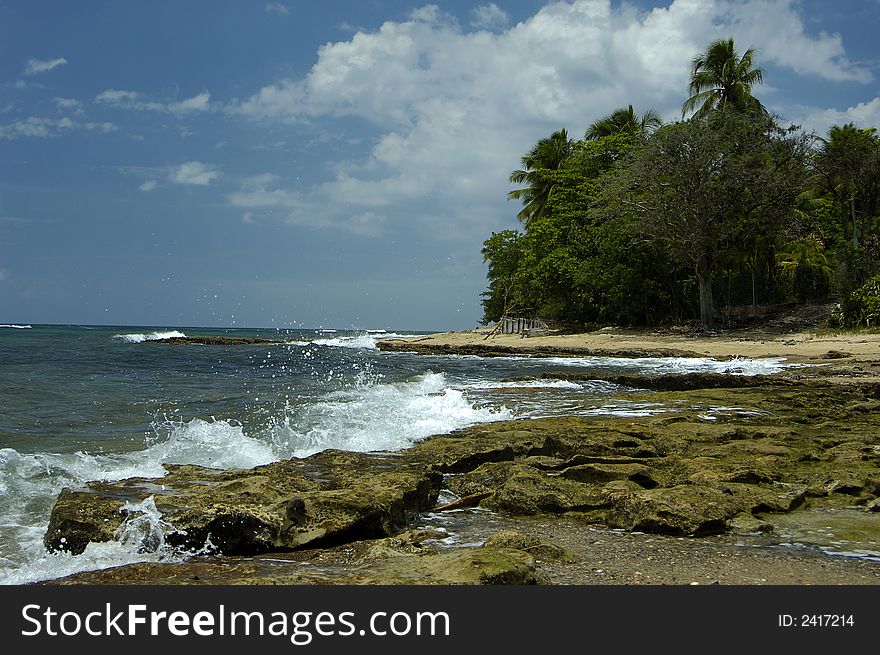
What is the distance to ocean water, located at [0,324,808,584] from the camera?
572cm

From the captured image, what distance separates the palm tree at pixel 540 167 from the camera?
51.2 meters

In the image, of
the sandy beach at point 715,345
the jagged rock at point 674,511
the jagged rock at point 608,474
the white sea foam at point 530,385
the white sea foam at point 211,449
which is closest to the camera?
the jagged rock at point 674,511

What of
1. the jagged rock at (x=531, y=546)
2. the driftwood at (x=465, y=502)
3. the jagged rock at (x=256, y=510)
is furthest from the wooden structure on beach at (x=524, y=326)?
the jagged rock at (x=531, y=546)

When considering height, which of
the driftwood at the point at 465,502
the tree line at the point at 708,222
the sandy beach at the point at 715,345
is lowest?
the driftwood at the point at 465,502

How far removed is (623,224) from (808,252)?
405 inches

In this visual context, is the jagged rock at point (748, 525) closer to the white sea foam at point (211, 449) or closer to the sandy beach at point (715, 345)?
the white sea foam at point (211, 449)

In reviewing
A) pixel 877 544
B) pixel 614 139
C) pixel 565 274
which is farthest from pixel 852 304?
pixel 877 544

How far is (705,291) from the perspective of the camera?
33094mm

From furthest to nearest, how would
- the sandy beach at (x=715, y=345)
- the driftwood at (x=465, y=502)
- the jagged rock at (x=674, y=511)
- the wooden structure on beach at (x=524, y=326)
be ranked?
the wooden structure on beach at (x=524, y=326) → the sandy beach at (x=715, y=345) → the driftwood at (x=465, y=502) → the jagged rock at (x=674, y=511)

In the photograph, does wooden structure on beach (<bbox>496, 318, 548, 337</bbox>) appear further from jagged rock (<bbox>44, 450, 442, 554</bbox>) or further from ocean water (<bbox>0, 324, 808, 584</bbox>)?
jagged rock (<bbox>44, 450, 442, 554</bbox>)

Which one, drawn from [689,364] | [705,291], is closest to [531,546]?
[689,364]

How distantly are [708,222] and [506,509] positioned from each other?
29.0 m

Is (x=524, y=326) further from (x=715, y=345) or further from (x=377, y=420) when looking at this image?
(x=377, y=420)

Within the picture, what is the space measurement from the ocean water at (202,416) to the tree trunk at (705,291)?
27.6 feet
